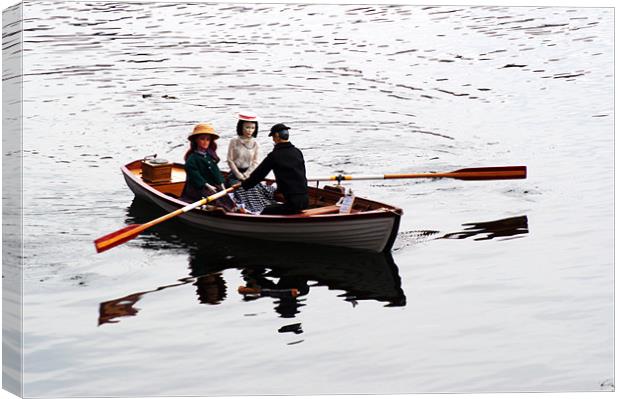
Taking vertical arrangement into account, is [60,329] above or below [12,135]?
below

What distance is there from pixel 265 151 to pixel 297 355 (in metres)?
6.02

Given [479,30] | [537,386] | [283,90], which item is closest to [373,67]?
[479,30]

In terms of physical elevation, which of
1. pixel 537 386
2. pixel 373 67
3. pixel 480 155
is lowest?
pixel 537 386

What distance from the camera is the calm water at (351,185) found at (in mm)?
11117

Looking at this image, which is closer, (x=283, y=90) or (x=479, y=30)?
(x=479, y=30)

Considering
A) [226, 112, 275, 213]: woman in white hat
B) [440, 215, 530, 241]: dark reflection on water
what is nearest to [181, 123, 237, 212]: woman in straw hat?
[226, 112, 275, 213]: woman in white hat

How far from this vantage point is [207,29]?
42.9ft

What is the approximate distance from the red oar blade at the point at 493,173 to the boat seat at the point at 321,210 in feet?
3.57

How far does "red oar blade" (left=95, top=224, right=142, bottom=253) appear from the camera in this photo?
38.8 ft

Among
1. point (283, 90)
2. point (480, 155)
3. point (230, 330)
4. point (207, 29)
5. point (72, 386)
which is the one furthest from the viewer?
point (283, 90)

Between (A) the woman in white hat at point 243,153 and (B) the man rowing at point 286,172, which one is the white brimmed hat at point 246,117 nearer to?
(A) the woman in white hat at point 243,153

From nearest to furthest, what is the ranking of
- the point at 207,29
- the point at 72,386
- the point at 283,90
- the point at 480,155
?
the point at 72,386, the point at 207,29, the point at 480,155, the point at 283,90

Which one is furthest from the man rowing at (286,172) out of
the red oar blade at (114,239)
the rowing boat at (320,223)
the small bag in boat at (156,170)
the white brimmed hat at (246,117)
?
the small bag in boat at (156,170)

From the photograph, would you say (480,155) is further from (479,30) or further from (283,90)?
(283,90)
